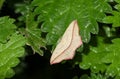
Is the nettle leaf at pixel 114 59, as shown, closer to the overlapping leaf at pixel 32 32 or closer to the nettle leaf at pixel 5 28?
the overlapping leaf at pixel 32 32

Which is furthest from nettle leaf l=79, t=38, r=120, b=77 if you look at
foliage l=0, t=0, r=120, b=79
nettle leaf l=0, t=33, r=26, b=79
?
nettle leaf l=0, t=33, r=26, b=79

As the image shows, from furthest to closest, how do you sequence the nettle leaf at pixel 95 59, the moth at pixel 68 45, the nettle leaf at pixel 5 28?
the nettle leaf at pixel 95 59 < the nettle leaf at pixel 5 28 < the moth at pixel 68 45

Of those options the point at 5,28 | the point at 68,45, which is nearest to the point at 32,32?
the point at 5,28

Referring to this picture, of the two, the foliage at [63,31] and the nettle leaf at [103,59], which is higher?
the foliage at [63,31]

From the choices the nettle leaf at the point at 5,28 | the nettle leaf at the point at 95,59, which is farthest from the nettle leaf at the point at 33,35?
the nettle leaf at the point at 95,59

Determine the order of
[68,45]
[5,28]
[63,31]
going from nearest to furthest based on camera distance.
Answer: [68,45] < [63,31] < [5,28]

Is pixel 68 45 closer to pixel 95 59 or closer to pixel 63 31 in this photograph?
pixel 63 31

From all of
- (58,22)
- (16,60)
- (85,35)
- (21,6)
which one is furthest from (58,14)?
(21,6)

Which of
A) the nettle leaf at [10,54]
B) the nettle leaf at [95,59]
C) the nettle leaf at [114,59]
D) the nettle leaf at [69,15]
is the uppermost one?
the nettle leaf at [69,15]
